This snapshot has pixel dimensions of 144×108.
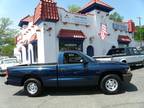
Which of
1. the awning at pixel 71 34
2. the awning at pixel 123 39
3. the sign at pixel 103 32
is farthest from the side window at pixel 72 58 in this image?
the awning at pixel 123 39

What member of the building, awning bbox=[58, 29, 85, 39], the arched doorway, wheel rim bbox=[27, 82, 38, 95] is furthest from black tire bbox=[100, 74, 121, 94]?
the arched doorway

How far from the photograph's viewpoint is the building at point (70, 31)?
21344 mm

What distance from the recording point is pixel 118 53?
1858 centimetres

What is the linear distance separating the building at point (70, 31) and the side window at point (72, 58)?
11.3 m

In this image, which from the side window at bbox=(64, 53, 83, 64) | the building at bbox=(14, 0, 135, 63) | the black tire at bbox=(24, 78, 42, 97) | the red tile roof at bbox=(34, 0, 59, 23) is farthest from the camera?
the building at bbox=(14, 0, 135, 63)

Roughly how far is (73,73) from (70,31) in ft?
44.6

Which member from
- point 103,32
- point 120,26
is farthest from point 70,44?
point 120,26

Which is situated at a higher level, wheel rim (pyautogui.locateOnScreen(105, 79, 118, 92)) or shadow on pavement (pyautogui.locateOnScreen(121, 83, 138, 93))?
wheel rim (pyautogui.locateOnScreen(105, 79, 118, 92))

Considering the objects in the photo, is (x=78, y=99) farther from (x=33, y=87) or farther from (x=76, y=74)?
(x=33, y=87)

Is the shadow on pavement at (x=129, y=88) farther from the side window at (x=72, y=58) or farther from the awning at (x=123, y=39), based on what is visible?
the awning at (x=123, y=39)

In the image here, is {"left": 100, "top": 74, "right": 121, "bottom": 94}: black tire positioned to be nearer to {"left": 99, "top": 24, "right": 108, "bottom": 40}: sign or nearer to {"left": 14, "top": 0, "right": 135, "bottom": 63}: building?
{"left": 14, "top": 0, "right": 135, "bottom": 63}: building

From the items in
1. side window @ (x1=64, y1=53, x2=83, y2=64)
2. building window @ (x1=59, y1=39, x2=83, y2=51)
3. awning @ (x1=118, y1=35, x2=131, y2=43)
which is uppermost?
awning @ (x1=118, y1=35, x2=131, y2=43)

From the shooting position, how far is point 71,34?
74.8ft

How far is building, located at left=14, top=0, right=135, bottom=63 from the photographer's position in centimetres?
2134
